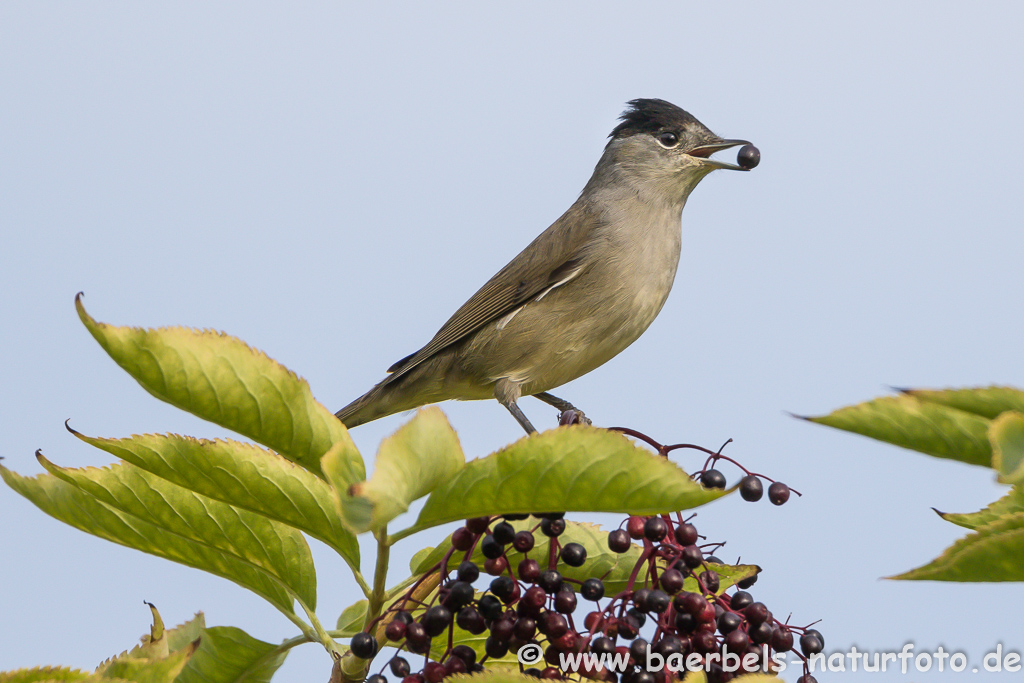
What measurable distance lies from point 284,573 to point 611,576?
84 cm

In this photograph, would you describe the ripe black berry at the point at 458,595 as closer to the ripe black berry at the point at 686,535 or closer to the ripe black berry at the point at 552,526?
the ripe black berry at the point at 552,526

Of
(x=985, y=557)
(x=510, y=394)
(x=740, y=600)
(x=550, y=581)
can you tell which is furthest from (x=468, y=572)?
(x=510, y=394)

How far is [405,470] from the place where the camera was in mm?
1725

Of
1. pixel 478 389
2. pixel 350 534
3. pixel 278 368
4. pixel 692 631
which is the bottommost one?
pixel 692 631

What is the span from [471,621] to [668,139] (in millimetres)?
4889

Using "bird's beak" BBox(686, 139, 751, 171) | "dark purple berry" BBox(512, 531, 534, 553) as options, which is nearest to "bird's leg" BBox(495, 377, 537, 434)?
"bird's beak" BBox(686, 139, 751, 171)

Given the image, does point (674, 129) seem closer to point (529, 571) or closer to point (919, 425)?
point (529, 571)

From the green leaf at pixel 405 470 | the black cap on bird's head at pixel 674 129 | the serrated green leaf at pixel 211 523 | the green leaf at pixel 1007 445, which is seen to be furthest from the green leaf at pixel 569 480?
the black cap on bird's head at pixel 674 129

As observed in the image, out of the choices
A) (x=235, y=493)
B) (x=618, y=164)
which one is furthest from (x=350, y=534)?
(x=618, y=164)

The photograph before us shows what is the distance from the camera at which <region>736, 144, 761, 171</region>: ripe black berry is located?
18.8ft

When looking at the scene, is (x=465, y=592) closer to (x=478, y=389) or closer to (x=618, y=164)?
(x=478, y=389)

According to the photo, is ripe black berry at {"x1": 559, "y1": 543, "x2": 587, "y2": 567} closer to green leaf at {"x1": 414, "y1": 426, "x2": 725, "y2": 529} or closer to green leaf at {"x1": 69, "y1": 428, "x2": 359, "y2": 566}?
green leaf at {"x1": 414, "y1": 426, "x2": 725, "y2": 529}

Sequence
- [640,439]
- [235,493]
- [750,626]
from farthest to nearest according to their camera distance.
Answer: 1. [640,439]
2. [750,626]
3. [235,493]

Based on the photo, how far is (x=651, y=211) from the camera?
6215 mm
